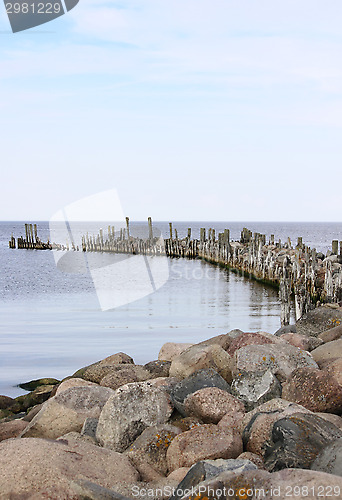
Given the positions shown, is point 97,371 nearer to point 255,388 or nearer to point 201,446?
point 255,388

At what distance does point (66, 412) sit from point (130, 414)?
0.82 meters

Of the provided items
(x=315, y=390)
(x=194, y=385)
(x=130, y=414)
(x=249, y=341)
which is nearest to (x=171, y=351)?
(x=249, y=341)

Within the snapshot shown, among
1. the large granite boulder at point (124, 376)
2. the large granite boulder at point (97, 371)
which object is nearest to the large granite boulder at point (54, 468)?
the large granite boulder at point (124, 376)

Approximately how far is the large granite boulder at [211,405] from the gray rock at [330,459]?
1414 millimetres

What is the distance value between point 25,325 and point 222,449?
13.1 meters

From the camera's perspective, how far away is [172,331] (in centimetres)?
1443

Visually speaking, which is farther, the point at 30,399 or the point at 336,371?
the point at 30,399

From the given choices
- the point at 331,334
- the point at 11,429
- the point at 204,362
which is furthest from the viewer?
the point at 331,334

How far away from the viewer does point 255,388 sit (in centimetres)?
560

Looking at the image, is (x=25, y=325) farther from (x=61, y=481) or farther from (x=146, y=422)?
(x=61, y=481)

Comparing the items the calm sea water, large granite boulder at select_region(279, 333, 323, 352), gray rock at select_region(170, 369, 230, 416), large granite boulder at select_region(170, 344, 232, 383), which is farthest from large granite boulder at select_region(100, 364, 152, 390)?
the calm sea water

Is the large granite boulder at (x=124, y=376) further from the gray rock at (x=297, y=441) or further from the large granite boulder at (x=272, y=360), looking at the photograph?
the gray rock at (x=297, y=441)

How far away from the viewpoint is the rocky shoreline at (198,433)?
11.8 ft

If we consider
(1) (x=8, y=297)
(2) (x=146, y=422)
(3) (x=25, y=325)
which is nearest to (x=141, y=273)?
(1) (x=8, y=297)
